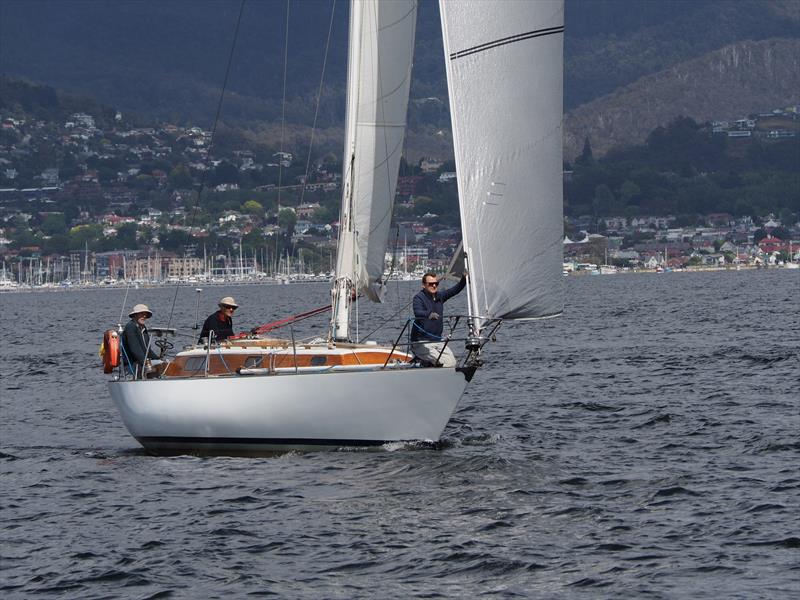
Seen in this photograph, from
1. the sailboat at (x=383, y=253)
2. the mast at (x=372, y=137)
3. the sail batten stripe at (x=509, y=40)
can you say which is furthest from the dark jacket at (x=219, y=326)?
the sail batten stripe at (x=509, y=40)

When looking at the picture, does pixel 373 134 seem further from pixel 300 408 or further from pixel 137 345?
pixel 300 408

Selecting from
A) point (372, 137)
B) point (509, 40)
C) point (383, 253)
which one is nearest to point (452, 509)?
point (509, 40)

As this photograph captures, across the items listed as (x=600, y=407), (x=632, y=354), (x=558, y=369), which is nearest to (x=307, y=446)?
(x=600, y=407)

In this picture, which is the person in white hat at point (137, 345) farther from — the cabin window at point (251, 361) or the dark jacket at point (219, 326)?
the cabin window at point (251, 361)

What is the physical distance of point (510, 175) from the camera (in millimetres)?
18375

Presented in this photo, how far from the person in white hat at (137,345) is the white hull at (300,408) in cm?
63

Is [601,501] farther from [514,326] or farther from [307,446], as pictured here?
[514,326]

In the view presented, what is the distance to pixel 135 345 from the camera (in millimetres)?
Result: 21438

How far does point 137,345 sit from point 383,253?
357 cm

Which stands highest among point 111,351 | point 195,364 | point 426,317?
point 426,317

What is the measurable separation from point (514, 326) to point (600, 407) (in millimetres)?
35367

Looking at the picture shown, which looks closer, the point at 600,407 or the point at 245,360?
the point at 245,360

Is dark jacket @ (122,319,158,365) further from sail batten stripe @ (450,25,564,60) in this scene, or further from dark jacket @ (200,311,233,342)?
sail batten stripe @ (450,25,564,60)

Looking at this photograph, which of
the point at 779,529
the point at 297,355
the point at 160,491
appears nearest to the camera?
the point at 779,529
